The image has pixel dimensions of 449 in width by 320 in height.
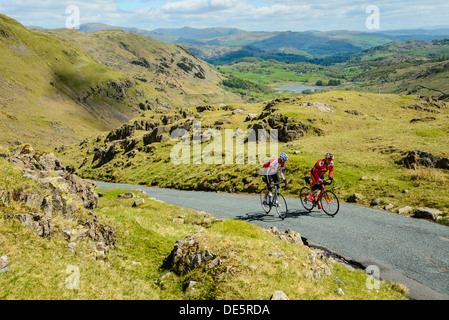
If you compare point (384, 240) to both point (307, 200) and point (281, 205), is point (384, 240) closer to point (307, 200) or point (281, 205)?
point (307, 200)

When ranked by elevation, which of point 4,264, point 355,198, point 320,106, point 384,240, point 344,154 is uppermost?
point 320,106

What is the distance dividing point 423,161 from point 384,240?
20.6 metres

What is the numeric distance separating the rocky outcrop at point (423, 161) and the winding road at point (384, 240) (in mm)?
13398

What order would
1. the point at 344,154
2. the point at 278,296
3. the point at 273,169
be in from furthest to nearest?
the point at 344,154 < the point at 273,169 < the point at 278,296

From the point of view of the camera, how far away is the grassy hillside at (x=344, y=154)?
2795 cm

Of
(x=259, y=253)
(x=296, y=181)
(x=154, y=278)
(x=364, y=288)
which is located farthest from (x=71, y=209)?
(x=296, y=181)

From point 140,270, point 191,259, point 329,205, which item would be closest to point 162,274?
point 140,270

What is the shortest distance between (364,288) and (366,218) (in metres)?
11.2

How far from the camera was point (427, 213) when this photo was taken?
67.3ft

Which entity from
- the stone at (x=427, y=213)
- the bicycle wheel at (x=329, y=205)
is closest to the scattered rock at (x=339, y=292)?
the bicycle wheel at (x=329, y=205)

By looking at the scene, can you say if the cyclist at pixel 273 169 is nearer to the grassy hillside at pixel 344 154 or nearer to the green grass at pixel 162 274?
the green grass at pixel 162 274

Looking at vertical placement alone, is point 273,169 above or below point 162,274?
above

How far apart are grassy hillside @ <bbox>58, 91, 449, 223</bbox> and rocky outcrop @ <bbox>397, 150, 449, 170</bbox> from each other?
117 cm

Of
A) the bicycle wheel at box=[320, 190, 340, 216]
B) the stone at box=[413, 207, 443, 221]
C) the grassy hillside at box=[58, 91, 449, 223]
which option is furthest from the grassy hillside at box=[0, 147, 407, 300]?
the grassy hillside at box=[58, 91, 449, 223]
